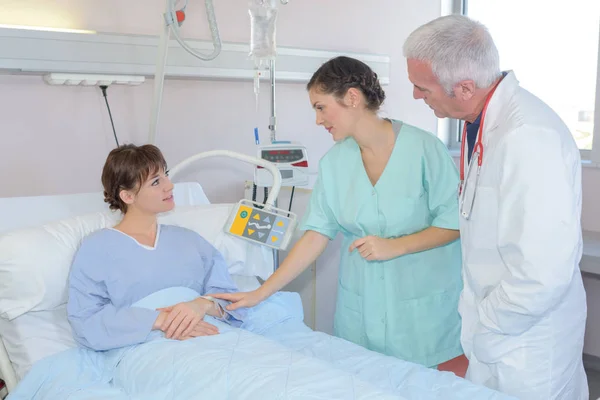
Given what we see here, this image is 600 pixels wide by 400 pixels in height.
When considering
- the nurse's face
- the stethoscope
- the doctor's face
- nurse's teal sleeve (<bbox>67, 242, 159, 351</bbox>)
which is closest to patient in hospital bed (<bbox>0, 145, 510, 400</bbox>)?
nurse's teal sleeve (<bbox>67, 242, 159, 351</bbox>)

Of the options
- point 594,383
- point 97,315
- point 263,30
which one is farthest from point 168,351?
point 594,383

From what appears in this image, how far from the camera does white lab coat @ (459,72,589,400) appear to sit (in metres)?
1.25

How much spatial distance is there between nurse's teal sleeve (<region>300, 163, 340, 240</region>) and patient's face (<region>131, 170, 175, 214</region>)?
43 cm

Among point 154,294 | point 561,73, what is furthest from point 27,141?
point 561,73

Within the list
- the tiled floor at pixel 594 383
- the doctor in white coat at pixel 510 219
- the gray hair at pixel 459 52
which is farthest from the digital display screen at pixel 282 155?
the tiled floor at pixel 594 383

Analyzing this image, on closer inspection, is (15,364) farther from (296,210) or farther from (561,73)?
(561,73)

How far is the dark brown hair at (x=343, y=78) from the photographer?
1.80 meters

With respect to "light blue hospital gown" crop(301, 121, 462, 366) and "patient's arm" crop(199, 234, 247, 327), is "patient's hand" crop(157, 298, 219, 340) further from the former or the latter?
"light blue hospital gown" crop(301, 121, 462, 366)

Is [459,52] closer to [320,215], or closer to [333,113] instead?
[333,113]

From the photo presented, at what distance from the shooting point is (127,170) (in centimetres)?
188

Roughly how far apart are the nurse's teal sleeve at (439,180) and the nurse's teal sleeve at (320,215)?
12.4 inches

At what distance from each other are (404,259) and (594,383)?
1.59m

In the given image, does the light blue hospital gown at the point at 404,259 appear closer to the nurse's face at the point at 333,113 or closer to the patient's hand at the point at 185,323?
the nurse's face at the point at 333,113

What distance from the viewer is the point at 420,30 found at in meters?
1.42
